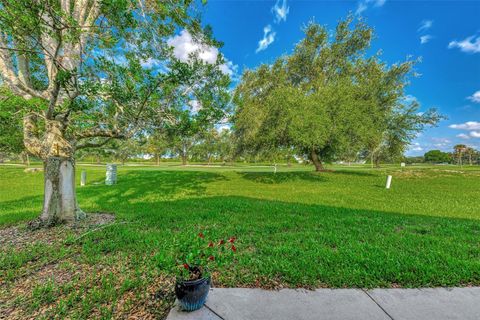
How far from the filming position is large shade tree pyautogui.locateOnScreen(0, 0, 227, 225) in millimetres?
3715

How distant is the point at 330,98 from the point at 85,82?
11.5m

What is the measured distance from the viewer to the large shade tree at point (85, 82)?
371 centimetres

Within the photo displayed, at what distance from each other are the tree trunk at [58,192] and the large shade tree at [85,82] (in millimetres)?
17

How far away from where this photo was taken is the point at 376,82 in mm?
14125

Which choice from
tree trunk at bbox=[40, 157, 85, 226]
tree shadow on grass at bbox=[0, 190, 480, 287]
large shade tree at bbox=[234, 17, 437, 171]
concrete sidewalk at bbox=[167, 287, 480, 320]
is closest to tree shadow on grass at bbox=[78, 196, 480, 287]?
tree shadow on grass at bbox=[0, 190, 480, 287]

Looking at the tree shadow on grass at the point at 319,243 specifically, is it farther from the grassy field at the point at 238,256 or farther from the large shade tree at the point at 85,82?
the large shade tree at the point at 85,82

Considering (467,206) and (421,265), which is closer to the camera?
(421,265)

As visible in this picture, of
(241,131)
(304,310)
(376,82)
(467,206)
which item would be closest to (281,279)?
(304,310)

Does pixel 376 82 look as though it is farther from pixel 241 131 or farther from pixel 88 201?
pixel 88 201

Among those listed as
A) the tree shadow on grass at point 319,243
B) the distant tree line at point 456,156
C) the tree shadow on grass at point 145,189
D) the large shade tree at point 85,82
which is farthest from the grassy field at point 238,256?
the distant tree line at point 456,156

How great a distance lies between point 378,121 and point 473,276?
42.1 ft

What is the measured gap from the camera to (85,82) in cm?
365

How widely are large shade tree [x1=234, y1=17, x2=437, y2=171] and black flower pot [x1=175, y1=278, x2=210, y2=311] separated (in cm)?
1005

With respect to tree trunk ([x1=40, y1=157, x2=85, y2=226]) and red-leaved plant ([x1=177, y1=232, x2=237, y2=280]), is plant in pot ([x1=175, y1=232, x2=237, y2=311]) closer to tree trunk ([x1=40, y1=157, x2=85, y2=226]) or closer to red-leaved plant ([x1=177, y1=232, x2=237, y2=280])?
red-leaved plant ([x1=177, y1=232, x2=237, y2=280])
